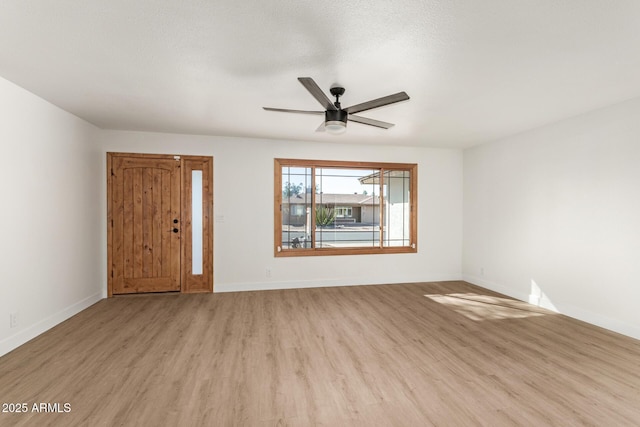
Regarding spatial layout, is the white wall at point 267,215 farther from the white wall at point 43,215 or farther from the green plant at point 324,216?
the green plant at point 324,216

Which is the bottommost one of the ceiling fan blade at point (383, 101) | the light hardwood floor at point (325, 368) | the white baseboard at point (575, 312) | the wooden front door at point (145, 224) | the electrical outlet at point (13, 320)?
the light hardwood floor at point (325, 368)

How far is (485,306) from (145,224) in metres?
5.22

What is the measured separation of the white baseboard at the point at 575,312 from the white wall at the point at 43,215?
6.18 meters

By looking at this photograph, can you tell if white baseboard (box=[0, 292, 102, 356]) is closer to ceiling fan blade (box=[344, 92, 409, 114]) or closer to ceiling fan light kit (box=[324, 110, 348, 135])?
ceiling fan light kit (box=[324, 110, 348, 135])

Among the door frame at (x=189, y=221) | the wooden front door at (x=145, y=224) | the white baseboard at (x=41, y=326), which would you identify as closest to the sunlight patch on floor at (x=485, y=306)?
the door frame at (x=189, y=221)

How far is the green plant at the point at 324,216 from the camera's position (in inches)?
218

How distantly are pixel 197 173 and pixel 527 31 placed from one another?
453 centimetres

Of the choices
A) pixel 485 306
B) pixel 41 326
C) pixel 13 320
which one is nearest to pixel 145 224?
pixel 41 326

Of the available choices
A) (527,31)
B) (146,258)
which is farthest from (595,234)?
(146,258)

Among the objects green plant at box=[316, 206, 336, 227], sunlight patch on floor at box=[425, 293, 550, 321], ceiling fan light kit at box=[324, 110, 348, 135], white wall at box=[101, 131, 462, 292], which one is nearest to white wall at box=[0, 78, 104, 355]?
white wall at box=[101, 131, 462, 292]

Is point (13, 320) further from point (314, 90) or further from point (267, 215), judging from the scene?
point (314, 90)

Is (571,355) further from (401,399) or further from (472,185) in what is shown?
(472,185)

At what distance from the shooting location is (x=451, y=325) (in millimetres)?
3576

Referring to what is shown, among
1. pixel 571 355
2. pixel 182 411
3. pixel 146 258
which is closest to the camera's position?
pixel 182 411
